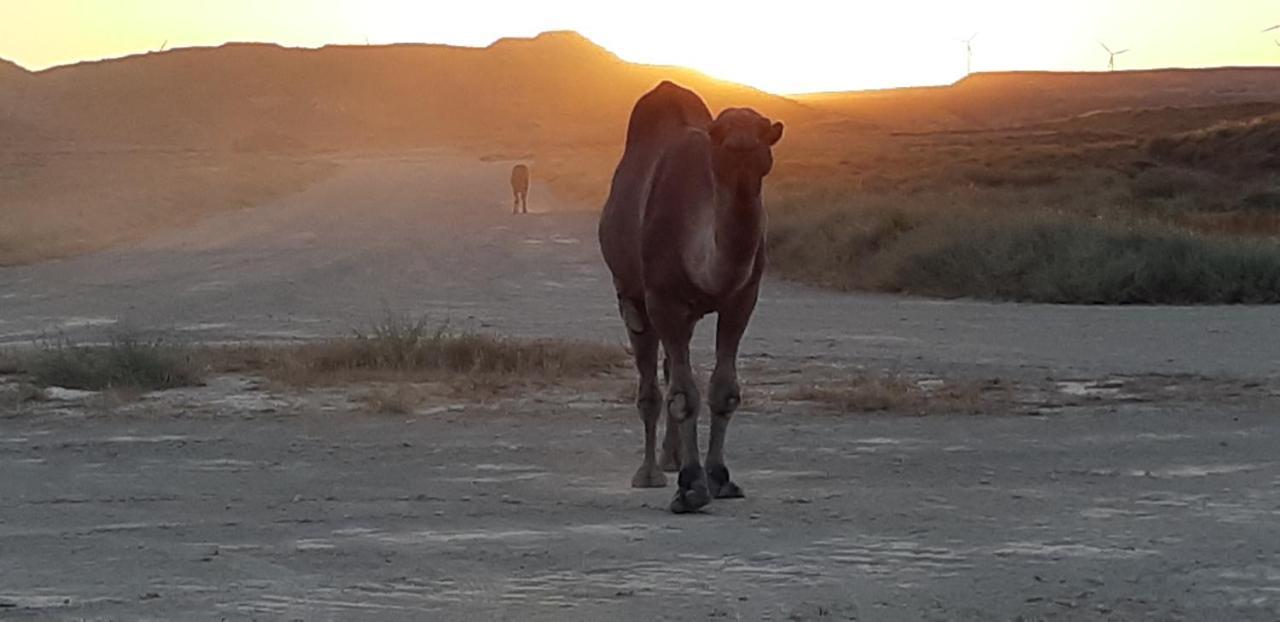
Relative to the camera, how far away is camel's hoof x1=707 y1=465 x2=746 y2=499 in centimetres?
1005

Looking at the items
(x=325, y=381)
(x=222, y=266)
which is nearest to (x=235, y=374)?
(x=325, y=381)

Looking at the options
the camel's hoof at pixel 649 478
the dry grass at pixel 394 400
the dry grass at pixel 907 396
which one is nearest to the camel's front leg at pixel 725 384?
the camel's hoof at pixel 649 478

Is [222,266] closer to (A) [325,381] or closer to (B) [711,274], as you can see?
(A) [325,381]

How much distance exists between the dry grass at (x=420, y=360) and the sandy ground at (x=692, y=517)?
0.60 metres

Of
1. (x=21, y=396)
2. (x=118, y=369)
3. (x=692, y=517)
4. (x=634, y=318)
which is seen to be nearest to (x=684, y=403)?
(x=692, y=517)

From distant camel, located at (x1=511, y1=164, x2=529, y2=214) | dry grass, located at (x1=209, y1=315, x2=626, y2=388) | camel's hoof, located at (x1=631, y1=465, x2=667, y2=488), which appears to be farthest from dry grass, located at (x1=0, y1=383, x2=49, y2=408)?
distant camel, located at (x1=511, y1=164, x2=529, y2=214)

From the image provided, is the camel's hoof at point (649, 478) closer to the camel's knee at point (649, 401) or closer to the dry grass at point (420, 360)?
the camel's knee at point (649, 401)

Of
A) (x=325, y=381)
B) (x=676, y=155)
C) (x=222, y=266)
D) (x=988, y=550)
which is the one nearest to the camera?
(x=988, y=550)

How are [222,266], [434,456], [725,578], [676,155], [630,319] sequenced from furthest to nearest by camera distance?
[222,266], [434,456], [630,319], [676,155], [725,578]

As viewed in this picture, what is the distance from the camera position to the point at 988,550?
8625mm

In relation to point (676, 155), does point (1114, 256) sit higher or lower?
lower

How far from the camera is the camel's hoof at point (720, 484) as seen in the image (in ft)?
33.0

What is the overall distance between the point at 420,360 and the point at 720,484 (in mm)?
6655

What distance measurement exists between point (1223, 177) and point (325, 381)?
50665mm
